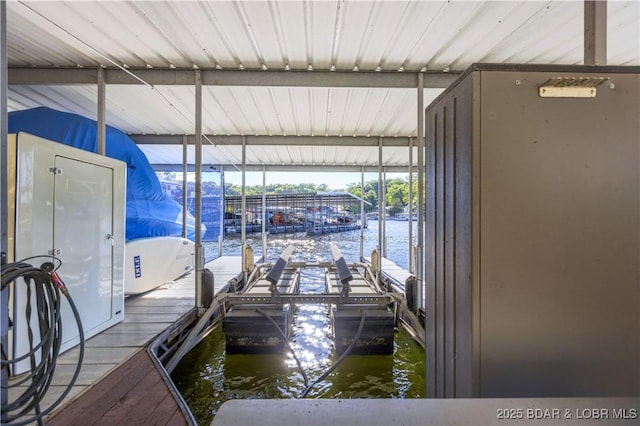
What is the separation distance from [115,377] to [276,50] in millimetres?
3521

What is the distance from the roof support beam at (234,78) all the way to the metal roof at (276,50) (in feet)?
0.04

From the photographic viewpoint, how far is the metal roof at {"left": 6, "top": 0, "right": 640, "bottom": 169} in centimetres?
258

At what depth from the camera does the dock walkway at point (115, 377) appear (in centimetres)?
188

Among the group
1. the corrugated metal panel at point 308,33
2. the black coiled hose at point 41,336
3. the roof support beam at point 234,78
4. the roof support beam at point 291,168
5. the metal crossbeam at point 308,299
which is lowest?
the metal crossbeam at point 308,299

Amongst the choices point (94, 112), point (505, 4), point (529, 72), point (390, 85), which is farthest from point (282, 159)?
point (529, 72)

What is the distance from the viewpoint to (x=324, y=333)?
434 centimetres

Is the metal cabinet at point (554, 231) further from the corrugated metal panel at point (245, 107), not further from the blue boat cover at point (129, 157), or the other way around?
the blue boat cover at point (129, 157)

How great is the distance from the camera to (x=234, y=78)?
3725 mm

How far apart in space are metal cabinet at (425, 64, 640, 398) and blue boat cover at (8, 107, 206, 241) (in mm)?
4991

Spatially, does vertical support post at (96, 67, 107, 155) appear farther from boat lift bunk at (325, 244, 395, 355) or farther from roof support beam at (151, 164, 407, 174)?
roof support beam at (151, 164, 407, 174)

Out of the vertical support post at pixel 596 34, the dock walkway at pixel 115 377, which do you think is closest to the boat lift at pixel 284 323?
the dock walkway at pixel 115 377

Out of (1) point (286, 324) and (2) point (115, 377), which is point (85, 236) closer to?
(2) point (115, 377)

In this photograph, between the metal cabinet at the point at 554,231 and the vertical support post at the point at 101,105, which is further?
the vertical support post at the point at 101,105

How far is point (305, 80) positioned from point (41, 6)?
Answer: 258 centimetres
